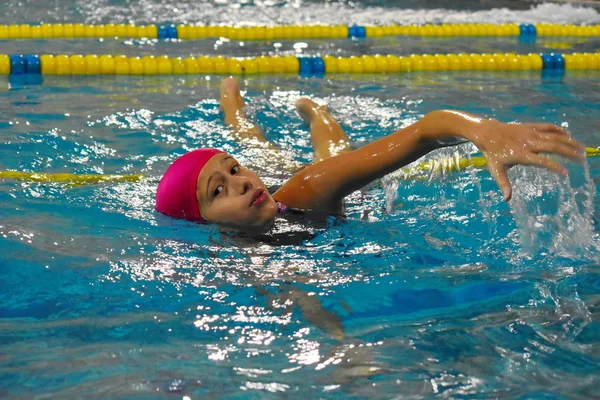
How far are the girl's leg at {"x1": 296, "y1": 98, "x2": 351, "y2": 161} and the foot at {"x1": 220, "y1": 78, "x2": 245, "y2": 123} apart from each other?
39 centimetres

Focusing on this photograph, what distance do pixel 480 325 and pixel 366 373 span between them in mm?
504

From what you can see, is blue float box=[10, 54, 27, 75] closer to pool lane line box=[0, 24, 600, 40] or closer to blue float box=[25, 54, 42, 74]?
blue float box=[25, 54, 42, 74]

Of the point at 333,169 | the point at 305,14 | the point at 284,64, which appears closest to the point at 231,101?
the point at 284,64

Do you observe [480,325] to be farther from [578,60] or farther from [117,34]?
[117,34]

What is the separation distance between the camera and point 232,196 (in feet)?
10.5

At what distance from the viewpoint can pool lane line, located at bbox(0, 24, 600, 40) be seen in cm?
788

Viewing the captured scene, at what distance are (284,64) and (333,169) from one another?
3.66 metres

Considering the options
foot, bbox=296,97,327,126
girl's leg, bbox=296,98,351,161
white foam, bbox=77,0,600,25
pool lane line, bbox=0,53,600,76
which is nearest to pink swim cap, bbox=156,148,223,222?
girl's leg, bbox=296,98,351,161

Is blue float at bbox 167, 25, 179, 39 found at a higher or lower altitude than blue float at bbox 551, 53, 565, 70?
higher

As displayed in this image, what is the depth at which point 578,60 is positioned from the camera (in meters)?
7.00

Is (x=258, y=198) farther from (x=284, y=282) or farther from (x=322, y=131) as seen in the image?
(x=322, y=131)

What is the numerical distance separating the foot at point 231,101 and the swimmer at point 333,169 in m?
1.68

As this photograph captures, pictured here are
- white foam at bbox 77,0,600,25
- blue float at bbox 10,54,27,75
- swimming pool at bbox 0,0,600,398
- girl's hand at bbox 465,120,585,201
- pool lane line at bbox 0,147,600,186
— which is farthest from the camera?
white foam at bbox 77,0,600,25

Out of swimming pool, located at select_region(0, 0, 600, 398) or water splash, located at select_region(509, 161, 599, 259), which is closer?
swimming pool, located at select_region(0, 0, 600, 398)
